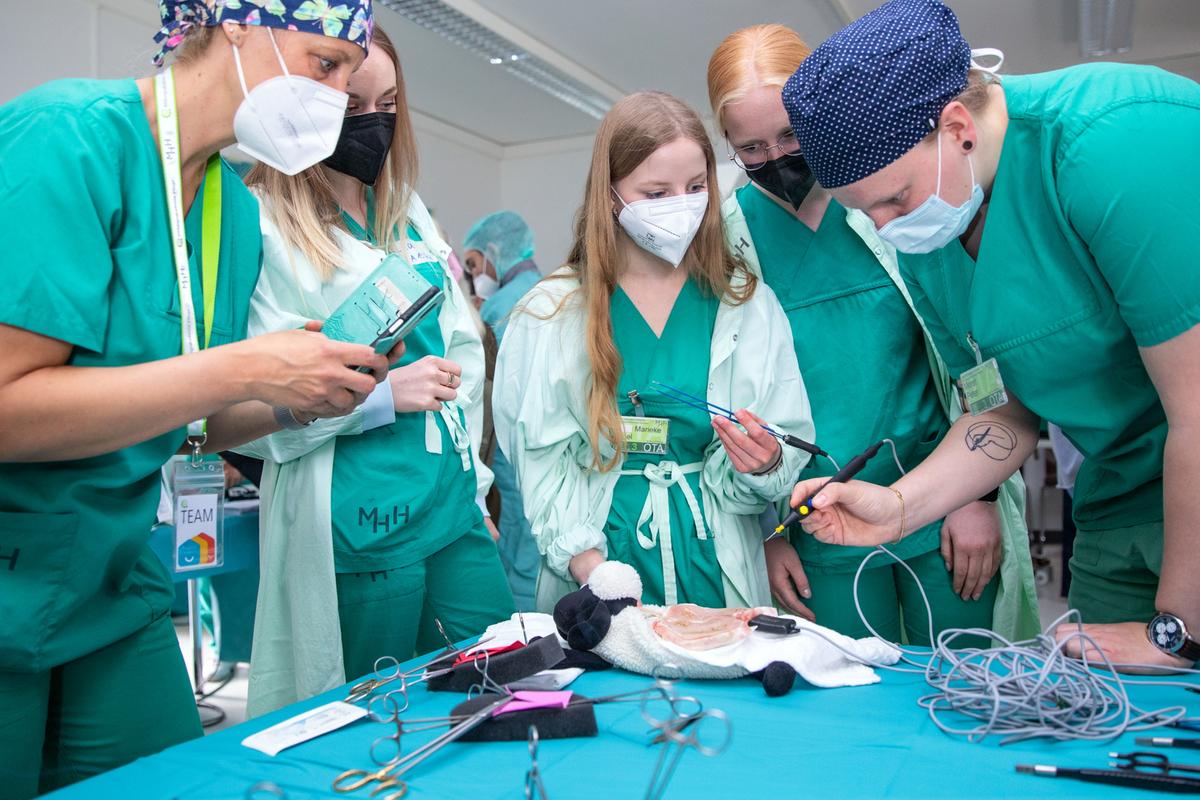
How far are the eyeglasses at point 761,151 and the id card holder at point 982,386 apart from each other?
0.53 m

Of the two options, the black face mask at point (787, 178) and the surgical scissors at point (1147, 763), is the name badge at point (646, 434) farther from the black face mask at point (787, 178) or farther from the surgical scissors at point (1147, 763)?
the surgical scissors at point (1147, 763)

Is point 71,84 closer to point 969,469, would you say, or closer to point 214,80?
point 214,80

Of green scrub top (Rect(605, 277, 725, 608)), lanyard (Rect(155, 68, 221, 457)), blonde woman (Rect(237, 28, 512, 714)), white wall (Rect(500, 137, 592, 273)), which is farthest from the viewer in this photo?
white wall (Rect(500, 137, 592, 273))

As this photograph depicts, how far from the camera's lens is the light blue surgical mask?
1332 millimetres

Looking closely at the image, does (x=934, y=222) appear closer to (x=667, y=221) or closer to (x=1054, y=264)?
(x=1054, y=264)

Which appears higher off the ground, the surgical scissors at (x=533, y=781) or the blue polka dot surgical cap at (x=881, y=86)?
the blue polka dot surgical cap at (x=881, y=86)

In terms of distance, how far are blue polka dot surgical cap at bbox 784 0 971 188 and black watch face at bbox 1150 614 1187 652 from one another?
0.72 m

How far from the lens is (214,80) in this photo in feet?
4.14

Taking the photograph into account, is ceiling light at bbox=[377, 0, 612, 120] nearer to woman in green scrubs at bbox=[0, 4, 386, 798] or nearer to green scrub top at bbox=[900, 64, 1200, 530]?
woman in green scrubs at bbox=[0, 4, 386, 798]

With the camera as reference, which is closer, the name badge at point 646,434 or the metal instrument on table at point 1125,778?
the metal instrument on table at point 1125,778

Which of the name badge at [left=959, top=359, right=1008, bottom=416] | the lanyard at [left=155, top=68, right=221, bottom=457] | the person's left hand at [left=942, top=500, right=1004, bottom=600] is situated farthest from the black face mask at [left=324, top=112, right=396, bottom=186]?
the person's left hand at [left=942, top=500, right=1004, bottom=600]

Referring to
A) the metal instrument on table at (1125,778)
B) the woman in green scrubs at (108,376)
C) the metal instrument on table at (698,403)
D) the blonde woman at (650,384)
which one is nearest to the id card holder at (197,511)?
the woman in green scrubs at (108,376)

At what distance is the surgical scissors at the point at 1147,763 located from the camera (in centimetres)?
88

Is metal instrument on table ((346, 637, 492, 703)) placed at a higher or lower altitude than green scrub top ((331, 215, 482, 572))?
lower
